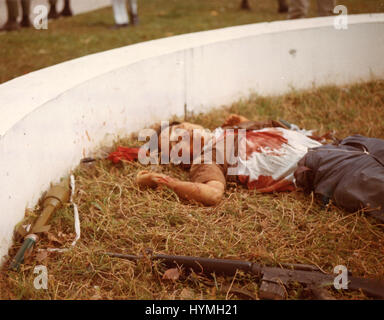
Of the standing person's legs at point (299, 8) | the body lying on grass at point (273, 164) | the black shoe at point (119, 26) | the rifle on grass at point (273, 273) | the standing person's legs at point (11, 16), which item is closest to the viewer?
the rifle on grass at point (273, 273)

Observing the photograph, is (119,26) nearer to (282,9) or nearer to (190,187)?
(282,9)

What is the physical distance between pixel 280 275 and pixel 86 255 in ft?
2.88

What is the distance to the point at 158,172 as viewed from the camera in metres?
2.81

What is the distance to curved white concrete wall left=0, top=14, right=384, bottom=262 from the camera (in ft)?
7.21

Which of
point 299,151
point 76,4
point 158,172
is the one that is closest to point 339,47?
point 299,151

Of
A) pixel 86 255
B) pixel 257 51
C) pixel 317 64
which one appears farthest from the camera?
pixel 317 64

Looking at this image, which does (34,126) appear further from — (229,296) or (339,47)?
(339,47)

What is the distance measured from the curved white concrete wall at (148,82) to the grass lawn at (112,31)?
109 cm

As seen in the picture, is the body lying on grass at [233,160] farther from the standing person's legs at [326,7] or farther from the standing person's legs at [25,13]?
the standing person's legs at [25,13]

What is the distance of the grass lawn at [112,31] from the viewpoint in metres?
4.71

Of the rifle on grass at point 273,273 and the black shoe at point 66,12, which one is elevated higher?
the black shoe at point 66,12

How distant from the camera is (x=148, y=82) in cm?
322

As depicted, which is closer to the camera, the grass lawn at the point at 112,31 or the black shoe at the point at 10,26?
the grass lawn at the point at 112,31

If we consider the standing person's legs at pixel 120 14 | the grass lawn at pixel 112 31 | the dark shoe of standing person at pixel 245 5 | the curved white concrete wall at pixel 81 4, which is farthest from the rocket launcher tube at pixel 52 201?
the dark shoe of standing person at pixel 245 5
